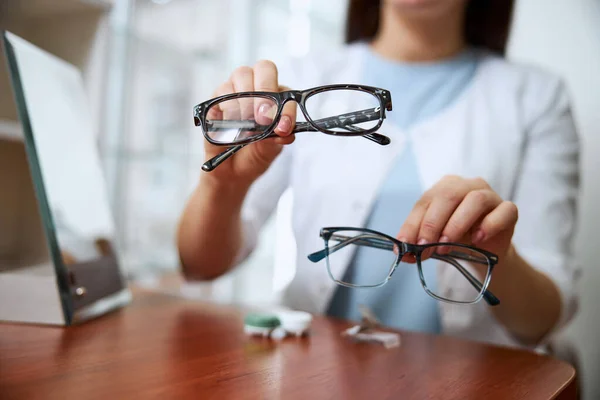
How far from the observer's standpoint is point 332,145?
514mm

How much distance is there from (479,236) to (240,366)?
0.65ft

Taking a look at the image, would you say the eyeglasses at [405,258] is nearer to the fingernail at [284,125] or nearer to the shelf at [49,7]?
the fingernail at [284,125]

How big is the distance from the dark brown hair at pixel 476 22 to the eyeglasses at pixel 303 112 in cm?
27

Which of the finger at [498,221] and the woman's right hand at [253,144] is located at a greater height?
the woman's right hand at [253,144]

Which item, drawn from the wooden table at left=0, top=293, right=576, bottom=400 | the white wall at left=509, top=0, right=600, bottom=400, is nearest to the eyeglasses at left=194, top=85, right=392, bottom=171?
the wooden table at left=0, top=293, right=576, bottom=400

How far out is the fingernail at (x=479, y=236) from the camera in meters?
0.39

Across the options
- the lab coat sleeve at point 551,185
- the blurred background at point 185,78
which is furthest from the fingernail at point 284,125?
the blurred background at point 185,78

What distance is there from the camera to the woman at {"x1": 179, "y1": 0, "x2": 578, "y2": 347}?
44 cm

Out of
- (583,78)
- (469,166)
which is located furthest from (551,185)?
(583,78)

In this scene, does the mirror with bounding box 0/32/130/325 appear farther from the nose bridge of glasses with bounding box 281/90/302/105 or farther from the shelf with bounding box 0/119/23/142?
the nose bridge of glasses with bounding box 281/90/302/105

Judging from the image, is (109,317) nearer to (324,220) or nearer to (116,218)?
(324,220)

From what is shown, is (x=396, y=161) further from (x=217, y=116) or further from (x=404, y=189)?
(x=217, y=116)

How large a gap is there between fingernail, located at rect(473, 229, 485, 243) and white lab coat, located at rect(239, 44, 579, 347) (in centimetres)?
6

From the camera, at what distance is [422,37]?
0.50 m
